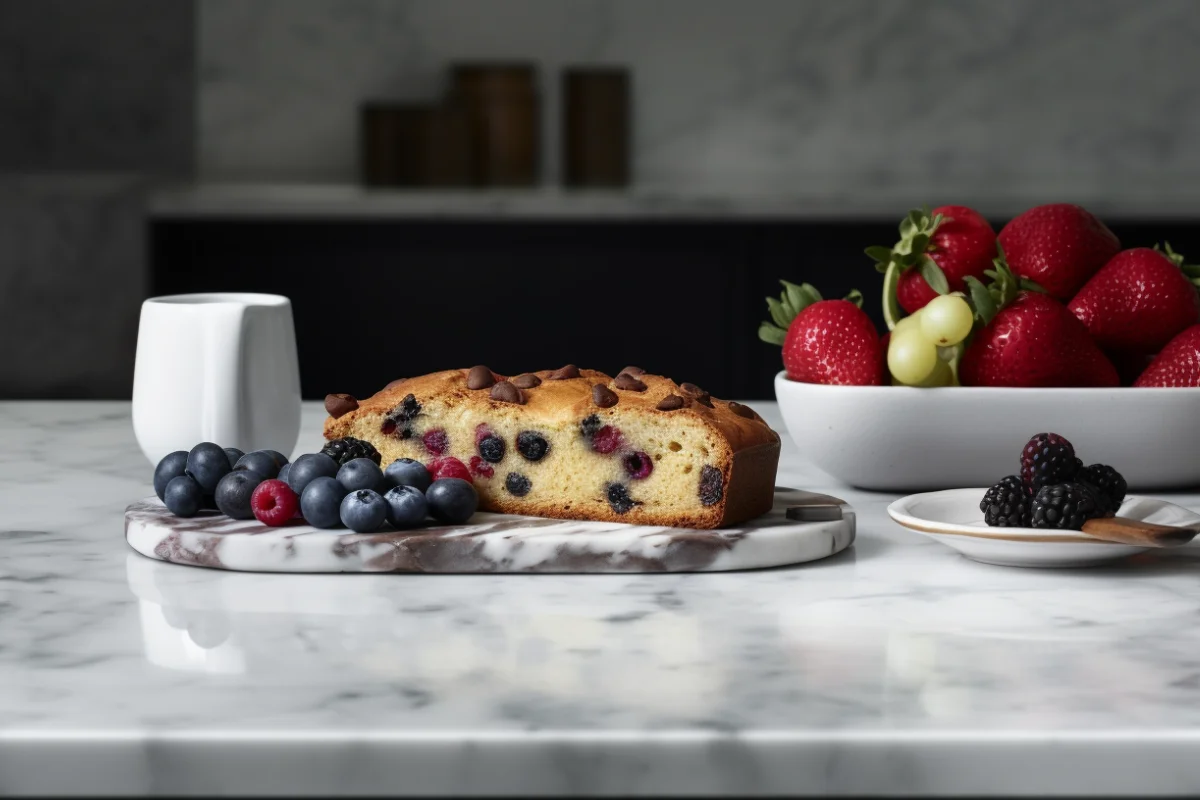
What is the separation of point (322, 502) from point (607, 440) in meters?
0.23

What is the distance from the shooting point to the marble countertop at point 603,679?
0.67 meters

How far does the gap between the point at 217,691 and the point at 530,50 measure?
3462 millimetres

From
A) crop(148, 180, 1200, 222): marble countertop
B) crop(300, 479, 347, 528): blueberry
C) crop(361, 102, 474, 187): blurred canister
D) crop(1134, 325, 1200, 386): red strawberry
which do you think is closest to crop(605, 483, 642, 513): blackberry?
crop(300, 479, 347, 528): blueberry

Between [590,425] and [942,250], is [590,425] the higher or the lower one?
the lower one

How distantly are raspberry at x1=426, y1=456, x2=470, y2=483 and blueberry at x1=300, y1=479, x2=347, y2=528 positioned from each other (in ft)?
0.34

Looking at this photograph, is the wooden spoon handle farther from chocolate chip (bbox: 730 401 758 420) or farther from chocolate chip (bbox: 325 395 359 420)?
chocolate chip (bbox: 325 395 359 420)

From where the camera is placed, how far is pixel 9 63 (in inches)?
154

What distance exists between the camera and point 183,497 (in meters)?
1.06

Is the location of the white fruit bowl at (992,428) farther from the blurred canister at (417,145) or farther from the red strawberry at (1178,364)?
the blurred canister at (417,145)

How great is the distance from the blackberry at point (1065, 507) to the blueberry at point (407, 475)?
435mm

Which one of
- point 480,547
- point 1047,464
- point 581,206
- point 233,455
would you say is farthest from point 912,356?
point 581,206

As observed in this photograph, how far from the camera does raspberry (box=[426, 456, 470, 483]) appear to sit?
1.12 metres

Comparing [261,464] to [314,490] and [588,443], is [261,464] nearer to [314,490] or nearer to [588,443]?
[314,490]

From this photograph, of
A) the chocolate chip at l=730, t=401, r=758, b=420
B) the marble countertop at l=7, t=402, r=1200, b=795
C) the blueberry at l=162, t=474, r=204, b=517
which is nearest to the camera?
the marble countertop at l=7, t=402, r=1200, b=795
